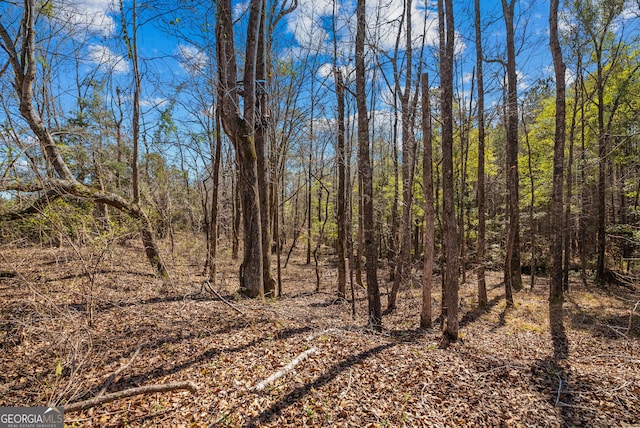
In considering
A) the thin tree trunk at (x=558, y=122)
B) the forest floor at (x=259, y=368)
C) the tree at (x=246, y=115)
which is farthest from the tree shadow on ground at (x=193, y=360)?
the thin tree trunk at (x=558, y=122)

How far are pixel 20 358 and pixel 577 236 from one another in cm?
2599

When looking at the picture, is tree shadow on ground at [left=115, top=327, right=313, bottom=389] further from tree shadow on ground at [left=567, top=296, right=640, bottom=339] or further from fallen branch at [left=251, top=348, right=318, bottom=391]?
tree shadow on ground at [left=567, top=296, right=640, bottom=339]

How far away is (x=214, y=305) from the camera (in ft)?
18.7

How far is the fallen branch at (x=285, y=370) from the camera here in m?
3.40

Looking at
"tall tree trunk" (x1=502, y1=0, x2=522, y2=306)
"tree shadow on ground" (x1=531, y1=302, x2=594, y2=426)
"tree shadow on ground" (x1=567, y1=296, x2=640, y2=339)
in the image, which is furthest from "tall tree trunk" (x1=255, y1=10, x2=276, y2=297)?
"tree shadow on ground" (x1=567, y1=296, x2=640, y2=339)

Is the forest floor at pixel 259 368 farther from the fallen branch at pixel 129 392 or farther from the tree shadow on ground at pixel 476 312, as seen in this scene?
the tree shadow on ground at pixel 476 312

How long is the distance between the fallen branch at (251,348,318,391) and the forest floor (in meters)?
0.06

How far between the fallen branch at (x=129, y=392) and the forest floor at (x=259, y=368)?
0.06 m

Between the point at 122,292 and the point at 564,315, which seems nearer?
the point at 122,292

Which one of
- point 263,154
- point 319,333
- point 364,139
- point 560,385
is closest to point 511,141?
point 364,139

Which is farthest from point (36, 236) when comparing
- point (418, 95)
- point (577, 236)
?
point (577, 236)

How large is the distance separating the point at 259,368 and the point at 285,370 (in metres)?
0.35

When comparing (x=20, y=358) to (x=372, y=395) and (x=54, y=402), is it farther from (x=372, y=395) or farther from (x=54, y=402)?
(x=372, y=395)

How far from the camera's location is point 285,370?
148 inches
